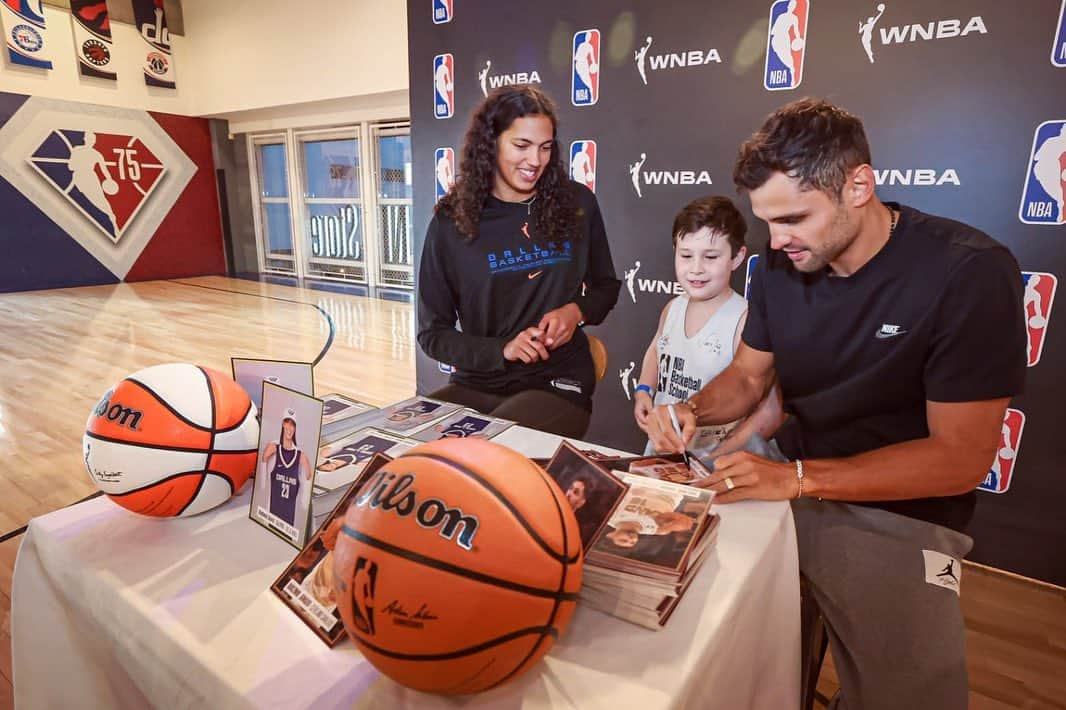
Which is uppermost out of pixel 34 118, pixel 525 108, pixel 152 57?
pixel 152 57

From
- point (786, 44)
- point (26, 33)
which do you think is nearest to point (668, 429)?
point (786, 44)

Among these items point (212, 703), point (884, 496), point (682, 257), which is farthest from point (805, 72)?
point (212, 703)

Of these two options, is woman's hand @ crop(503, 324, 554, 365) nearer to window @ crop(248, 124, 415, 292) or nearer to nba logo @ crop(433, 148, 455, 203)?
nba logo @ crop(433, 148, 455, 203)

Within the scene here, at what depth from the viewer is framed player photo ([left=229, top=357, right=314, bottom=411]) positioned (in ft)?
3.87

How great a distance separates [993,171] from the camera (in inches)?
82.7

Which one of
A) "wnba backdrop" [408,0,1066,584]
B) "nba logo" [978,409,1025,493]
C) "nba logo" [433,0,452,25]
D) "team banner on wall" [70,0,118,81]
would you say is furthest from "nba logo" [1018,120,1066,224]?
"team banner on wall" [70,0,118,81]

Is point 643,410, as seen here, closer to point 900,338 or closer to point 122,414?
point 900,338

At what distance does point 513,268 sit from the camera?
2.08 meters

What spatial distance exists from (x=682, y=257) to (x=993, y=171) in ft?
3.80

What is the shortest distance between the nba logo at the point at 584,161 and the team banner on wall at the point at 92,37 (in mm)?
9144

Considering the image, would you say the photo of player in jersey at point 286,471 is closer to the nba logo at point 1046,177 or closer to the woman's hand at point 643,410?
the woman's hand at point 643,410

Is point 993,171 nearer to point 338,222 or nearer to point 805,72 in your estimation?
point 805,72

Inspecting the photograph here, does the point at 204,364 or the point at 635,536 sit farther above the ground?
the point at 635,536

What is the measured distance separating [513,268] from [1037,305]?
1901 millimetres
